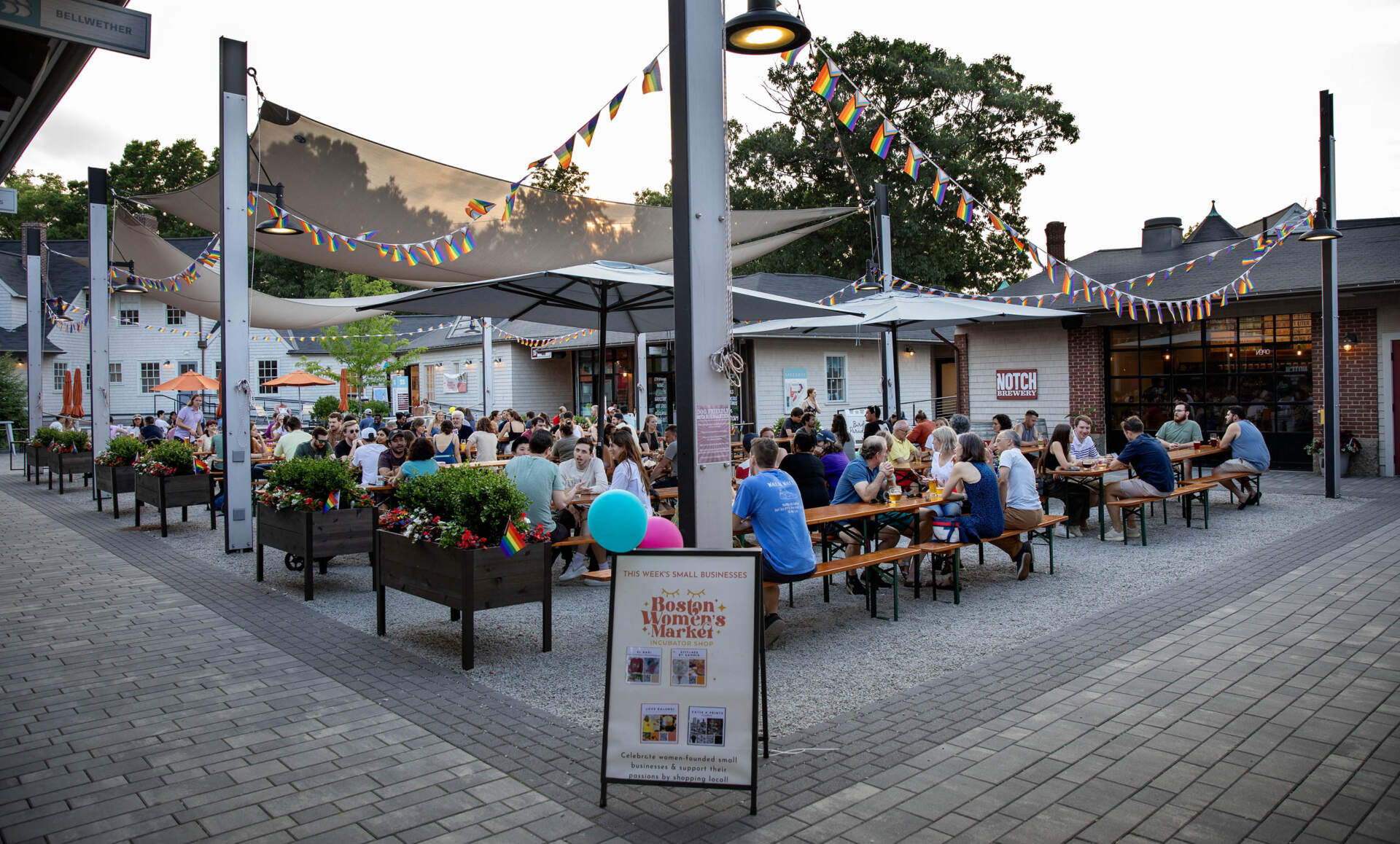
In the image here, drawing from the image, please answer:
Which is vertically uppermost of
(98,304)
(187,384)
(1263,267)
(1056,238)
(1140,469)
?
(1056,238)

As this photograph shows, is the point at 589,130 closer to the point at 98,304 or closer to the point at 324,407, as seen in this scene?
the point at 98,304

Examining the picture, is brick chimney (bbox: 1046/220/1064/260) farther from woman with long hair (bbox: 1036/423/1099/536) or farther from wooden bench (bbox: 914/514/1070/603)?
wooden bench (bbox: 914/514/1070/603)

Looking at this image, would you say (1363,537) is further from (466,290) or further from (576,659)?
(466,290)

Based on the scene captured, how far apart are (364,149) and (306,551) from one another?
15.6 feet

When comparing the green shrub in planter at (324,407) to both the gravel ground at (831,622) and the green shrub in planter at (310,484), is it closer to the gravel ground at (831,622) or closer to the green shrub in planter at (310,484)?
the gravel ground at (831,622)

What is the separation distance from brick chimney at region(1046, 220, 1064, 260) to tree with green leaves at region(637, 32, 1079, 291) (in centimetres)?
805

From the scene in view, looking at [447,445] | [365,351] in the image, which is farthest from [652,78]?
[365,351]

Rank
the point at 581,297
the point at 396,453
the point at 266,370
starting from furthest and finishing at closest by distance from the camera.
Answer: the point at 266,370 < the point at 581,297 < the point at 396,453

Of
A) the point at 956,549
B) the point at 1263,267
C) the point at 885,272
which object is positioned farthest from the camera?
the point at 1263,267

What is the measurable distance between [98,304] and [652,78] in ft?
37.5

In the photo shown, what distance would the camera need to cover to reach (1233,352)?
54.7 feet

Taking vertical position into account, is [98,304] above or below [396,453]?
above

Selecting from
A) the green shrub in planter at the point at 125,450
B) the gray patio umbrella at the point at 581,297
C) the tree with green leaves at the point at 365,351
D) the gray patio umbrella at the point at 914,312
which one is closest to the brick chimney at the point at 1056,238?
the gray patio umbrella at the point at 914,312

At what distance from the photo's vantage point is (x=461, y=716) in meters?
4.55
